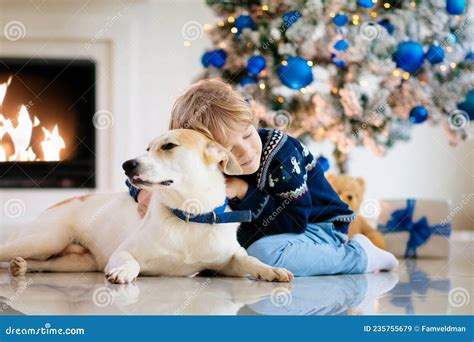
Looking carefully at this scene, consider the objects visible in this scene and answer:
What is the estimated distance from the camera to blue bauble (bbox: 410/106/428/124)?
297 cm

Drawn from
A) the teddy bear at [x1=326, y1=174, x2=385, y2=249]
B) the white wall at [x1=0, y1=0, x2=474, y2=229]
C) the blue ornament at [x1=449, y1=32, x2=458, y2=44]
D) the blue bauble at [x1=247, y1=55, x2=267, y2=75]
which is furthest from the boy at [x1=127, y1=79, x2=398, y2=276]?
the white wall at [x1=0, y1=0, x2=474, y2=229]

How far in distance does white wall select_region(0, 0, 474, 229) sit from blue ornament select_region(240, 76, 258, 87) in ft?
4.41

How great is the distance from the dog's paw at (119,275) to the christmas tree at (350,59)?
5.28 ft

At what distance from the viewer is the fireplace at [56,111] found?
4.14 m

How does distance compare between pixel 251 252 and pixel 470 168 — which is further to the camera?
pixel 470 168

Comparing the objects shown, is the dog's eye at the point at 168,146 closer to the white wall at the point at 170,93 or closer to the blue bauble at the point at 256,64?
the blue bauble at the point at 256,64

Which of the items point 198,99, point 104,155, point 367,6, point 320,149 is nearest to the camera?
point 198,99

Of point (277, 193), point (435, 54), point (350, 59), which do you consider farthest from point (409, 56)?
point (277, 193)

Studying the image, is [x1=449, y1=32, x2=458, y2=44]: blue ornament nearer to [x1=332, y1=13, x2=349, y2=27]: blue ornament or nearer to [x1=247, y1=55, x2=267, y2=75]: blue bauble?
[x1=332, y1=13, x2=349, y2=27]: blue ornament

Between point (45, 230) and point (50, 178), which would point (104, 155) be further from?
point (45, 230)

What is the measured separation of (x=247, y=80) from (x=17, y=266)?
1.59 m

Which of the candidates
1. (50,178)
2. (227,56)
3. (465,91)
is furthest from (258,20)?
(50,178)

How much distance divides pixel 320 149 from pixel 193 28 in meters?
1.20

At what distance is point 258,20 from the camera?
9.77 feet
